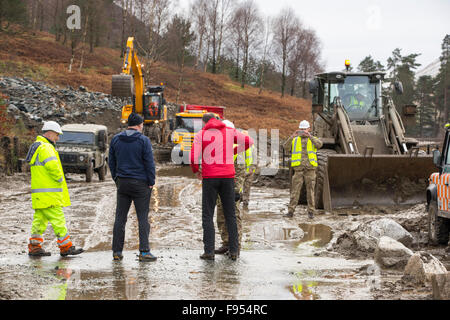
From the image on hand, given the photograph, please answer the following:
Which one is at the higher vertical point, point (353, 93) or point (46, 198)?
point (353, 93)

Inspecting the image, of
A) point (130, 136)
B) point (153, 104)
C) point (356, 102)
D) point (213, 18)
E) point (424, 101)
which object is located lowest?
point (130, 136)

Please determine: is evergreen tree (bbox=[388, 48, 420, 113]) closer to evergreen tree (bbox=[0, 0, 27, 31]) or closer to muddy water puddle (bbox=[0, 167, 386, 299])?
evergreen tree (bbox=[0, 0, 27, 31])

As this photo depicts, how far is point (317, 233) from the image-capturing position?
36.0ft

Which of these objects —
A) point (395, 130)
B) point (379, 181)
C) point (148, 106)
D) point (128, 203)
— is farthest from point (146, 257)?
point (148, 106)

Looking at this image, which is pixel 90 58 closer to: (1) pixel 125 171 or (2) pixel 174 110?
(2) pixel 174 110

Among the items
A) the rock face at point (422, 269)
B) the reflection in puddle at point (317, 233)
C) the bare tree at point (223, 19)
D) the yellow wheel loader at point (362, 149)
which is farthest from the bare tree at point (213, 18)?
the rock face at point (422, 269)

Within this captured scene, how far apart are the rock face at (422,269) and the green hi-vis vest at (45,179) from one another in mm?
4598

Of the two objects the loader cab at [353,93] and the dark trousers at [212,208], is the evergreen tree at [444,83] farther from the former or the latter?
the dark trousers at [212,208]

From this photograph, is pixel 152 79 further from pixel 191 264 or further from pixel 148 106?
pixel 191 264

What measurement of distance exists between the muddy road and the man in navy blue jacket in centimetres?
33

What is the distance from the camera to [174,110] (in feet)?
150

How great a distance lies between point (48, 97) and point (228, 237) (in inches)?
1160

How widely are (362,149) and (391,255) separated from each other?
7685mm

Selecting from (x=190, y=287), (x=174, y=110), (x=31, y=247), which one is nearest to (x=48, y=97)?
(x=174, y=110)
